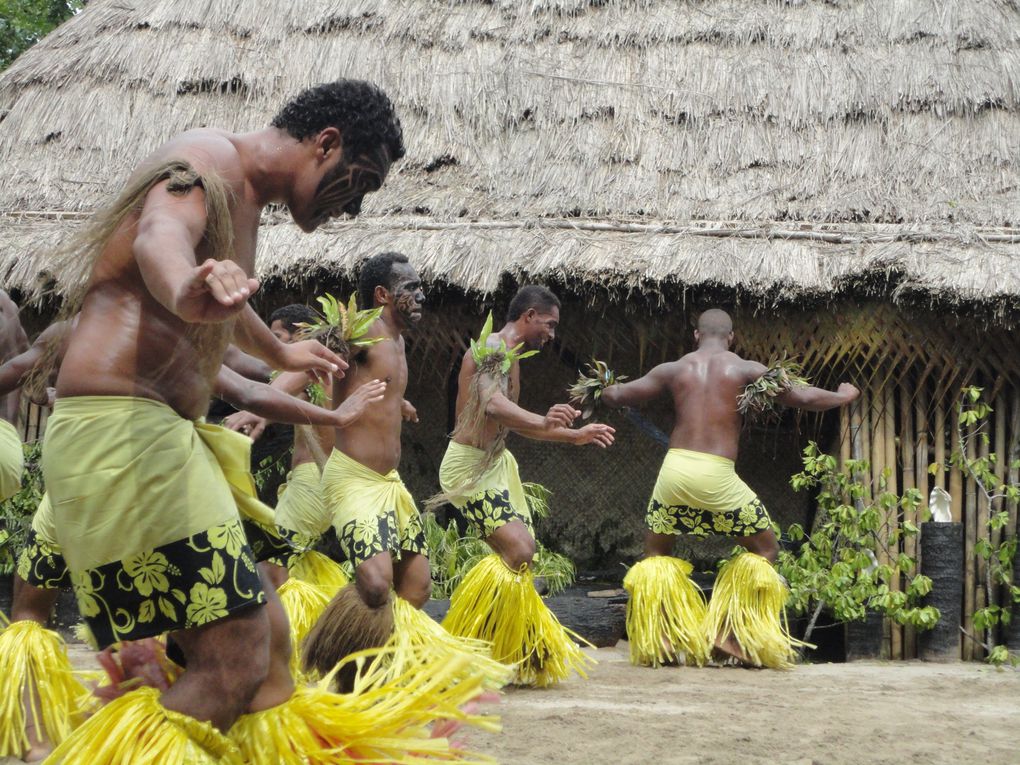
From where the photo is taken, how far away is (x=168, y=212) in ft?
7.80

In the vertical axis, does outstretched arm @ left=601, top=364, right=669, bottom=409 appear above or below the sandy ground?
above

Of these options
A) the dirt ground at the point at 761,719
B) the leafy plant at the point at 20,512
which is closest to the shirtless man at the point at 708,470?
the dirt ground at the point at 761,719

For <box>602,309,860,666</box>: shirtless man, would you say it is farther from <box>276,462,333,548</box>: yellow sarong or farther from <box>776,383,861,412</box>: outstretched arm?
<box>276,462,333,548</box>: yellow sarong

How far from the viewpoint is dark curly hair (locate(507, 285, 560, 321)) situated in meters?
5.80

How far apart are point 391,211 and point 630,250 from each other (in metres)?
1.84

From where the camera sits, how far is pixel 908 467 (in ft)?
23.0

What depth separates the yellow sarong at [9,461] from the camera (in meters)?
4.26

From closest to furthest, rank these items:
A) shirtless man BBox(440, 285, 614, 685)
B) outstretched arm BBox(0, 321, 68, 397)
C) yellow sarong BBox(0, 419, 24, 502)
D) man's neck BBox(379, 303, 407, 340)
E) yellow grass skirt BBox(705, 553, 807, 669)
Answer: outstretched arm BBox(0, 321, 68, 397), yellow sarong BBox(0, 419, 24, 502), man's neck BBox(379, 303, 407, 340), shirtless man BBox(440, 285, 614, 685), yellow grass skirt BBox(705, 553, 807, 669)

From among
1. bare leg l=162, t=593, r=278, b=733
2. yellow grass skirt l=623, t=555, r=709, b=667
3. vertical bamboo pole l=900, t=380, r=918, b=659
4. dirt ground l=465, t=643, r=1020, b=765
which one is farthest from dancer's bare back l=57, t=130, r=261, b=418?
vertical bamboo pole l=900, t=380, r=918, b=659

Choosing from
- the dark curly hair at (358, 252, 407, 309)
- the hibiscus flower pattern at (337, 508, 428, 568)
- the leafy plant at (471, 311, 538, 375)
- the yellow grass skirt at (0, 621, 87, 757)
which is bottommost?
the yellow grass skirt at (0, 621, 87, 757)

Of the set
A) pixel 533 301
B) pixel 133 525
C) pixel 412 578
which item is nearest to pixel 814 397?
pixel 533 301

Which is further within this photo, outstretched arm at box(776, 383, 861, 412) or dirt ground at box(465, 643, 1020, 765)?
outstretched arm at box(776, 383, 861, 412)

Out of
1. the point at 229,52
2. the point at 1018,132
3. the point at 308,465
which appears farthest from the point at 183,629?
the point at 229,52

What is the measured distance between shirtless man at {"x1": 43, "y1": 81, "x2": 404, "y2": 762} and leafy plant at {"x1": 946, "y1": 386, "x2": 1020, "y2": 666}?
5.14 meters
